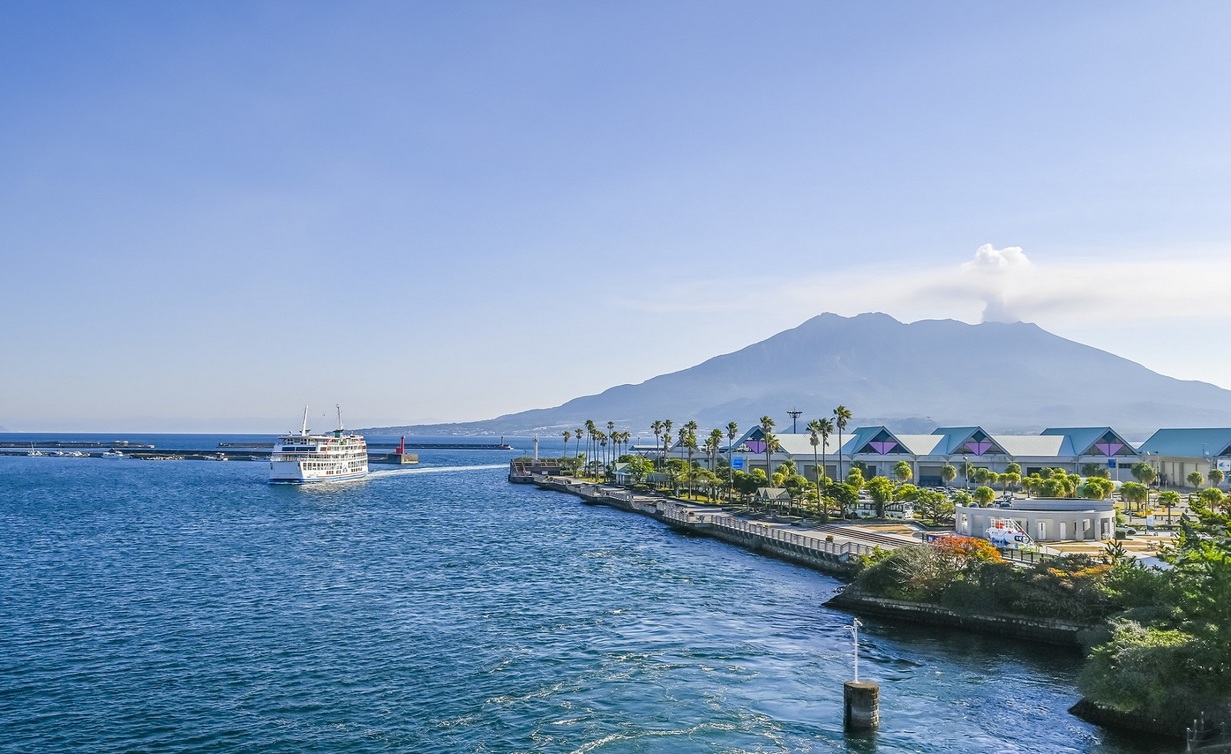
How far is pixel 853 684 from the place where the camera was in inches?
1236

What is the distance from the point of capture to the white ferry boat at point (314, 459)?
164 metres

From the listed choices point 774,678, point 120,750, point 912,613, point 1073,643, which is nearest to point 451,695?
point 120,750

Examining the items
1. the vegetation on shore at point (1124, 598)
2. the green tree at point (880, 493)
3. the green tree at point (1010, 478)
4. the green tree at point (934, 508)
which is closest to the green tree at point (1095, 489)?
the green tree at point (934, 508)

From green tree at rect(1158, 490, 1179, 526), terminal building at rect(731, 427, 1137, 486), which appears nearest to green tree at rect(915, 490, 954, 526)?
green tree at rect(1158, 490, 1179, 526)

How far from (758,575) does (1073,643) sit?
24.8 m

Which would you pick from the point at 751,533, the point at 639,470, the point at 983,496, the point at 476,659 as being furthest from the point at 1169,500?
the point at 639,470

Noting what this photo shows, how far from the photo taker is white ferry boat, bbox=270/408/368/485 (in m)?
164

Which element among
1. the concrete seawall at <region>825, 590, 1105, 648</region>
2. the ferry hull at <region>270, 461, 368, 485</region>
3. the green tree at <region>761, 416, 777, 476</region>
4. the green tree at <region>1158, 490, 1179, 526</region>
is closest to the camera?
the concrete seawall at <region>825, 590, 1105, 648</region>

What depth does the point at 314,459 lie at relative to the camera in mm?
170625

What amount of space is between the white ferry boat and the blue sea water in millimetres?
86054

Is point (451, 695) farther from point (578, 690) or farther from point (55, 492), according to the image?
point (55, 492)

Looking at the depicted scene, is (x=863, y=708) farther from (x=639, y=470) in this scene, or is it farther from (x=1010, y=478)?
(x=639, y=470)

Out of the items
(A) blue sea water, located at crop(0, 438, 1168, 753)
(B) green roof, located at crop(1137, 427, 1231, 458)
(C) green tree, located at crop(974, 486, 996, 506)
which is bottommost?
(A) blue sea water, located at crop(0, 438, 1168, 753)

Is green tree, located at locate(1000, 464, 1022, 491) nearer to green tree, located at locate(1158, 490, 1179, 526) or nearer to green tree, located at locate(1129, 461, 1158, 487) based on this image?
green tree, located at locate(1129, 461, 1158, 487)
